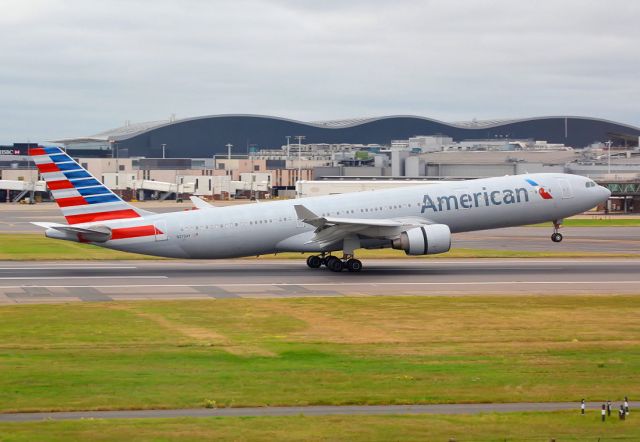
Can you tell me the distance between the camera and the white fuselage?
51.6 m

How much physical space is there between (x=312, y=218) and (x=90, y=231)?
421 inches

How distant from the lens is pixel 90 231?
161 ft

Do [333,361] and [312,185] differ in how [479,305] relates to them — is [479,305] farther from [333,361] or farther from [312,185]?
[312,185]

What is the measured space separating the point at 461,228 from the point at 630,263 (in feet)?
34.1

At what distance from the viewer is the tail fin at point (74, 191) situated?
49469 millimetres

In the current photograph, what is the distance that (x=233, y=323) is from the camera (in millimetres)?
35625

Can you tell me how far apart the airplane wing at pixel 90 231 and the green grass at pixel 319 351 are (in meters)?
9.25

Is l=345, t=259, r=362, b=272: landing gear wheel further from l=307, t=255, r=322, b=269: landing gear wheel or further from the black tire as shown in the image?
l=307, t=255, r=322, b=269: landing gear wheel

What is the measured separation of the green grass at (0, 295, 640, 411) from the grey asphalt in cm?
44

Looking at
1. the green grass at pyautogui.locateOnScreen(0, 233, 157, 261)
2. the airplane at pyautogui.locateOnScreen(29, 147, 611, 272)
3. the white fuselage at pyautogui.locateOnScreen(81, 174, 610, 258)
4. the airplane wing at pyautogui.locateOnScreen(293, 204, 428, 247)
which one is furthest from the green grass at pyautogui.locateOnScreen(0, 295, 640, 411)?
the green grass at pyautogui.locateOnScreen(0, 233, 157, 261)

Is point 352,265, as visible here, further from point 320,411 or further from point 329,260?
point 320,411

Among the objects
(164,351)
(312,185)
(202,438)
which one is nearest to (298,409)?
(202,438)

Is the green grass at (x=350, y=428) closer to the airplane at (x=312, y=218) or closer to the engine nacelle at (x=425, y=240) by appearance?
the airplane at (x=312, y=218)

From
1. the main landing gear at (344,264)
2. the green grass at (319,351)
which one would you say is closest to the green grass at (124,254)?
the main landing gear at (344,264)
